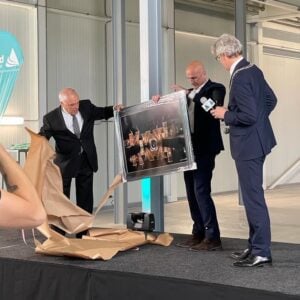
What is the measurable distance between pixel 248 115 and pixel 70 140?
159 centimetres

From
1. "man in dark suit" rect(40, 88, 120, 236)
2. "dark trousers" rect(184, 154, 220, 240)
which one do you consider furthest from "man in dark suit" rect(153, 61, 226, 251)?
"man in dark suit" rect(40, 88, 120, 236)

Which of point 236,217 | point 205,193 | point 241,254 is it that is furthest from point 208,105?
point 236,217

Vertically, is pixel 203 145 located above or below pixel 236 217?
above

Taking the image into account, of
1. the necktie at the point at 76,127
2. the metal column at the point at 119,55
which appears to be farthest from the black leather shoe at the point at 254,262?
the metal column at the point at 119,55

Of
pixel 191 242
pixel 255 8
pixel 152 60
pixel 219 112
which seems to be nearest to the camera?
pixel 219 112

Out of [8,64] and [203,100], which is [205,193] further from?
[8,64]

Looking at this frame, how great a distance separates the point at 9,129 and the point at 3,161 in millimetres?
6649

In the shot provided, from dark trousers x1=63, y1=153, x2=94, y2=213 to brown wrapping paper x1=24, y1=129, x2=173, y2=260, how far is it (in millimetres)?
270

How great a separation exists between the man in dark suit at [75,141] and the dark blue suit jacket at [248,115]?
126 cm

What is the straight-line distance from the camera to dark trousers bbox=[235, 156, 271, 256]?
118 inches

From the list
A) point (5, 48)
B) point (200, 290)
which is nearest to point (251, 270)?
point (200, 290)

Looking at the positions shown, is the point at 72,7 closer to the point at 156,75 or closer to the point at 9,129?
the point at 9,129

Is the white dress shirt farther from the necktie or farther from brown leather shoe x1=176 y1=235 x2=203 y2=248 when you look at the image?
brown leather shoe x1=176 y1=235 x2=203 y2=248

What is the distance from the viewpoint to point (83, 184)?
4.20 meters
